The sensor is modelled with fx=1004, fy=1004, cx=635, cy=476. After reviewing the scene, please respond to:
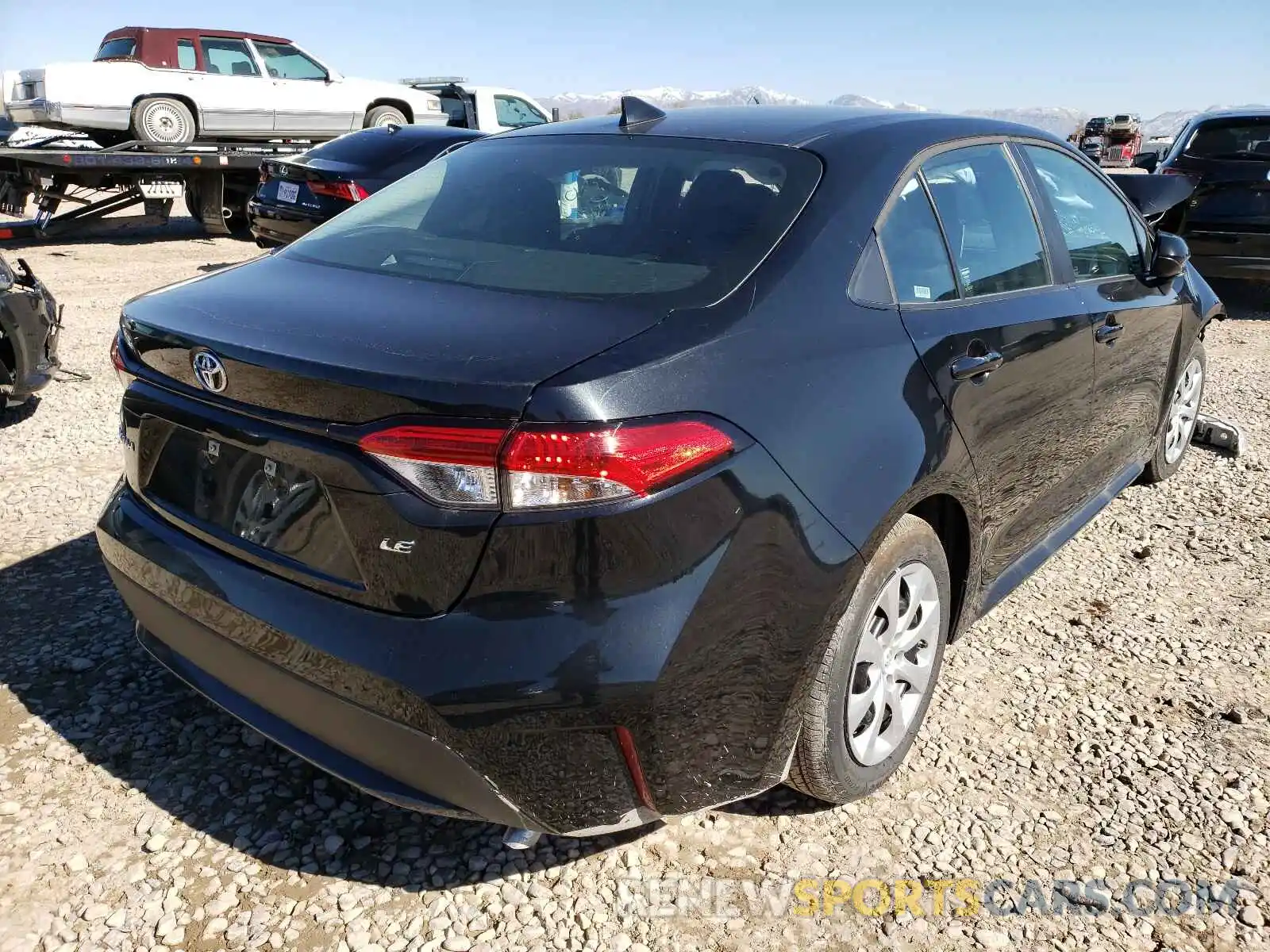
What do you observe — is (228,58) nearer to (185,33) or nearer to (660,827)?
(185,33)

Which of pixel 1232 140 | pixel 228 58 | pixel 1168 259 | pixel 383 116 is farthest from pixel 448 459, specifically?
pixel 383 116

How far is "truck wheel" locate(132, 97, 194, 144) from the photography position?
43.2 ft

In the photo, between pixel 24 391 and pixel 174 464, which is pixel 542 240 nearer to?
pixel 174 464

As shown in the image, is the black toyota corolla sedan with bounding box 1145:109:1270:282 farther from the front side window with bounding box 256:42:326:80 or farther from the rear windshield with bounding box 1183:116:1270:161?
the front side window with bounding box 256:42:326:80

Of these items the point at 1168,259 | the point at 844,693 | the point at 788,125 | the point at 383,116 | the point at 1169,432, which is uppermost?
the point at 788,125

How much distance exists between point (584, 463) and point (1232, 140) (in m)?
9.09

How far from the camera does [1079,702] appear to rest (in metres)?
3.04

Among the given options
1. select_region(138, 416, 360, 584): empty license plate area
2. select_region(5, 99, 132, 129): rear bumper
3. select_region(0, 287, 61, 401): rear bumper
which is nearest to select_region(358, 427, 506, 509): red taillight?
select_region(138, 416, 360, 584): empty license plate area

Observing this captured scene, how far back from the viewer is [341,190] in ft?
28.6

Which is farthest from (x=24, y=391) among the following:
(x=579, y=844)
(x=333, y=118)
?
(x=333, y=118)

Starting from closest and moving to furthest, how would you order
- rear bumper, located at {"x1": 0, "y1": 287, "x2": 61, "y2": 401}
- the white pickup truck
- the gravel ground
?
the gravel ground, rear bumper, located at {"x1": 0, "y1": 287, "x2": 61, "y2": 401}, the white pickup truck

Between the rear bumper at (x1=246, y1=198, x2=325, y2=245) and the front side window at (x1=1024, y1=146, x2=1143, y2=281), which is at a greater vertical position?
the front side window at (x1=1024, y1=146, x2=1143, y2=281)

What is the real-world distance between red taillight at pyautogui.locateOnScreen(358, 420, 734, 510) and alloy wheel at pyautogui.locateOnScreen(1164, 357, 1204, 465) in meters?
3.64

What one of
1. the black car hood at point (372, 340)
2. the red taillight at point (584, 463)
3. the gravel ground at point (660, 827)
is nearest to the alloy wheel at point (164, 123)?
the gravel ground at point (660, 827)
